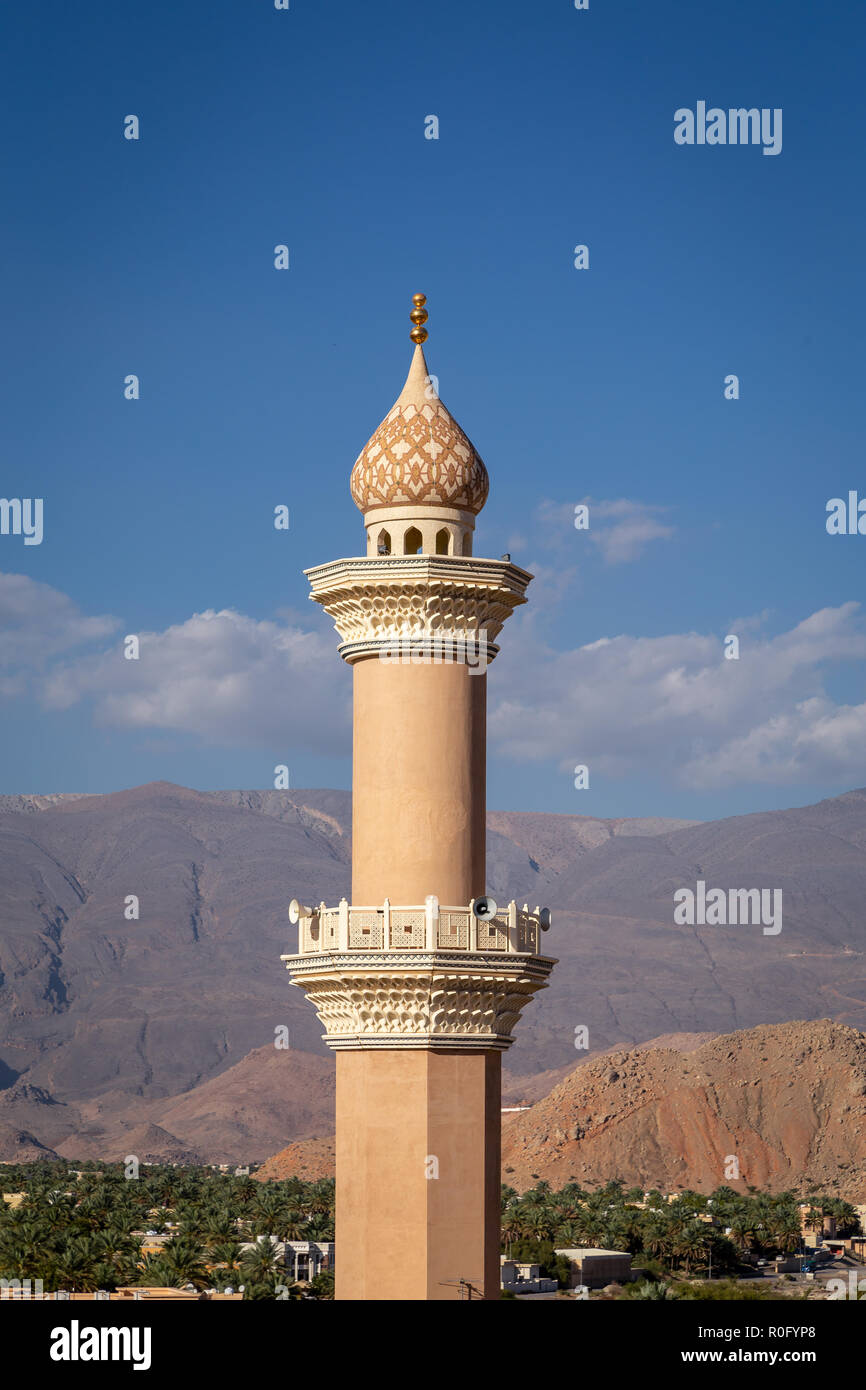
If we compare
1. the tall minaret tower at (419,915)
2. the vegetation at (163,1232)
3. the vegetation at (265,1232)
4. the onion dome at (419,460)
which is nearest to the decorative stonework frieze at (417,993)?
the tall minaret tower at (419,915)

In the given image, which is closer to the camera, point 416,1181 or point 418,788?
point 416,1181

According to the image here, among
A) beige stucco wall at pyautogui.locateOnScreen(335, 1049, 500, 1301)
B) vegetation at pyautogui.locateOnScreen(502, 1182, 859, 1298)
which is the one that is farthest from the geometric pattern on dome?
vegetation at pyautogui.locateOnScreen(502, 1182, 859, 1298)

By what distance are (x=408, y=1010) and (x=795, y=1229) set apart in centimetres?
6840

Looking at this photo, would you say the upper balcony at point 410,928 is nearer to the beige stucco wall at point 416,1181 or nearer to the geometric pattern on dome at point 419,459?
the beige stucco wall at point 416,1181

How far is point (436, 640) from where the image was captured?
731 inches

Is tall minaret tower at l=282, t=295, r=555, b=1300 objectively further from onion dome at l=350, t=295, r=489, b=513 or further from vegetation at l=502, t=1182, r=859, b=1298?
vegetation at l=502, t=1182, r=859, b=1298

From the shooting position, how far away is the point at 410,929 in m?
18.0

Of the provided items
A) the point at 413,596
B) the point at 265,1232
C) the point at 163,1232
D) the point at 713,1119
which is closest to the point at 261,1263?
the point at 265,1232

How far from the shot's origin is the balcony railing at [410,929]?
1791cm

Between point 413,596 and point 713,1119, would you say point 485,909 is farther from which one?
point 713,1119

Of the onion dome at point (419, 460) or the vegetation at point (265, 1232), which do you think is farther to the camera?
the vegetation at point (265, 1232)

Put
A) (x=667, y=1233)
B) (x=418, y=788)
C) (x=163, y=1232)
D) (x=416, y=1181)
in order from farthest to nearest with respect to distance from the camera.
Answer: (x=667, y=1233) < (x=163, y=1232) < (x=418, y=788) < (x=416, y=1181)

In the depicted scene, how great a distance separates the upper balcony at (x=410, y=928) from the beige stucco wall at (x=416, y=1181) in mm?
1011
